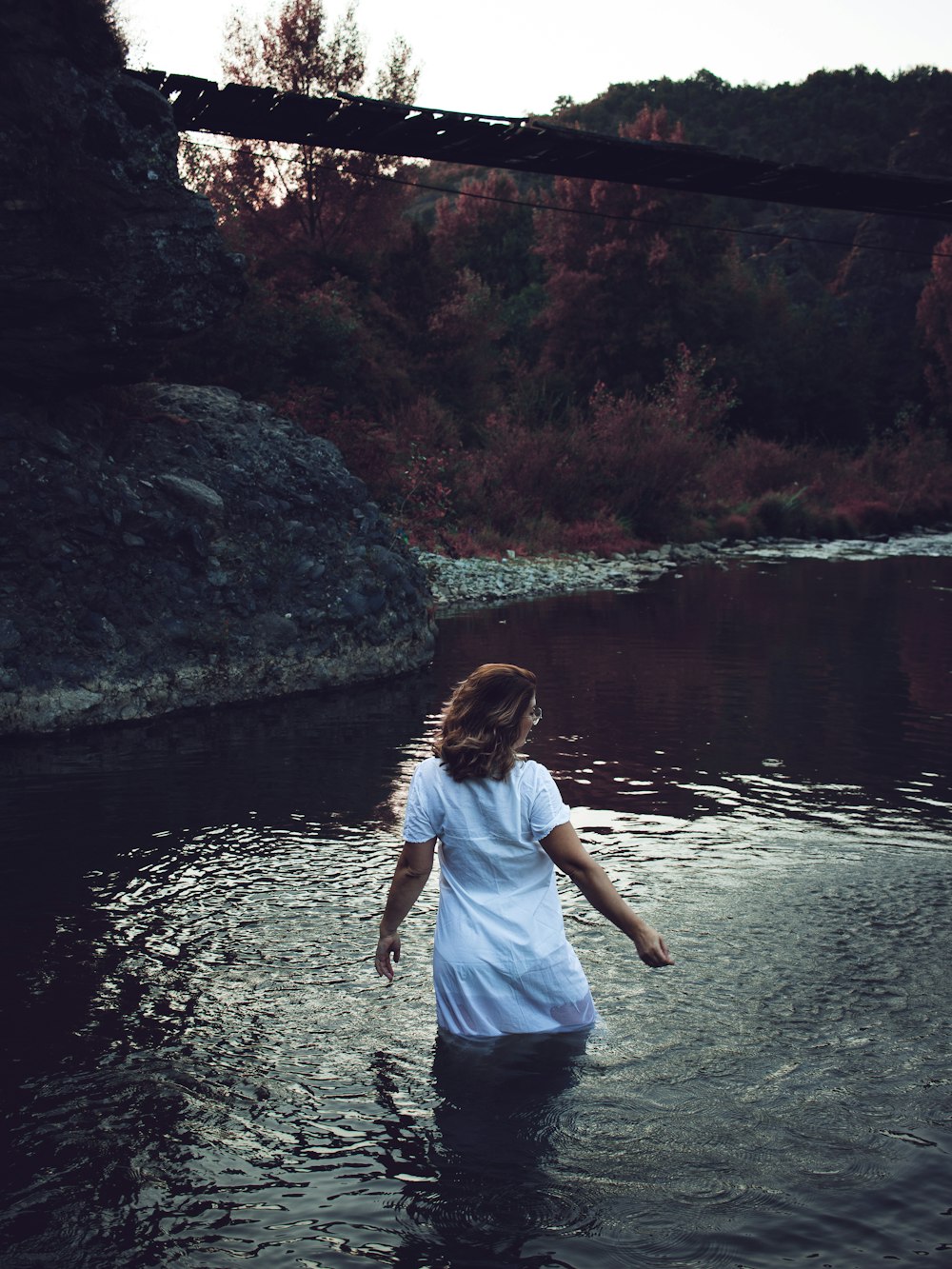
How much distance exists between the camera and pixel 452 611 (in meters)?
20.1

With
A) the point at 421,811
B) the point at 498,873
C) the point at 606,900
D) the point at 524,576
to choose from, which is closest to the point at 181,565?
the point at 421,811

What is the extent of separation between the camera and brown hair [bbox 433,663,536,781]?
440cm

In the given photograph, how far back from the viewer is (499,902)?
459cm

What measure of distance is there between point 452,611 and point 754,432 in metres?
30.1

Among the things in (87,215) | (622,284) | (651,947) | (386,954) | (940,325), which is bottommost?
(386,954)

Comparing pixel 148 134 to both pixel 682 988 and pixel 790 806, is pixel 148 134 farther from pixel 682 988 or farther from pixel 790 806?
pixel 682 988

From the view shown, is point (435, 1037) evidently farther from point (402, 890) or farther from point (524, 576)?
point (524, 576)

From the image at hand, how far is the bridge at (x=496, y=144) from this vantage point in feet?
48.0

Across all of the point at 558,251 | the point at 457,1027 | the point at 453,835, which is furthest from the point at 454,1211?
the point at 558,251

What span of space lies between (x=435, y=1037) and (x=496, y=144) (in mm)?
12919

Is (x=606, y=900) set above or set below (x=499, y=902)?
above

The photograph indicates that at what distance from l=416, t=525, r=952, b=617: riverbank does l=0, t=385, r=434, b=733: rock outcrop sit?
5.36 m

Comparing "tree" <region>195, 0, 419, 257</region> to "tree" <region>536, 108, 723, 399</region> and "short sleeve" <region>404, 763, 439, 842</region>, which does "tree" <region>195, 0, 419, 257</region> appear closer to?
"tree" <region>536, 108, 723, 399</region>

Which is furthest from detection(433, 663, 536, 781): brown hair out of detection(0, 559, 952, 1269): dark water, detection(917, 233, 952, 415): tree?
detection(917, 233, 952, 415): tree
